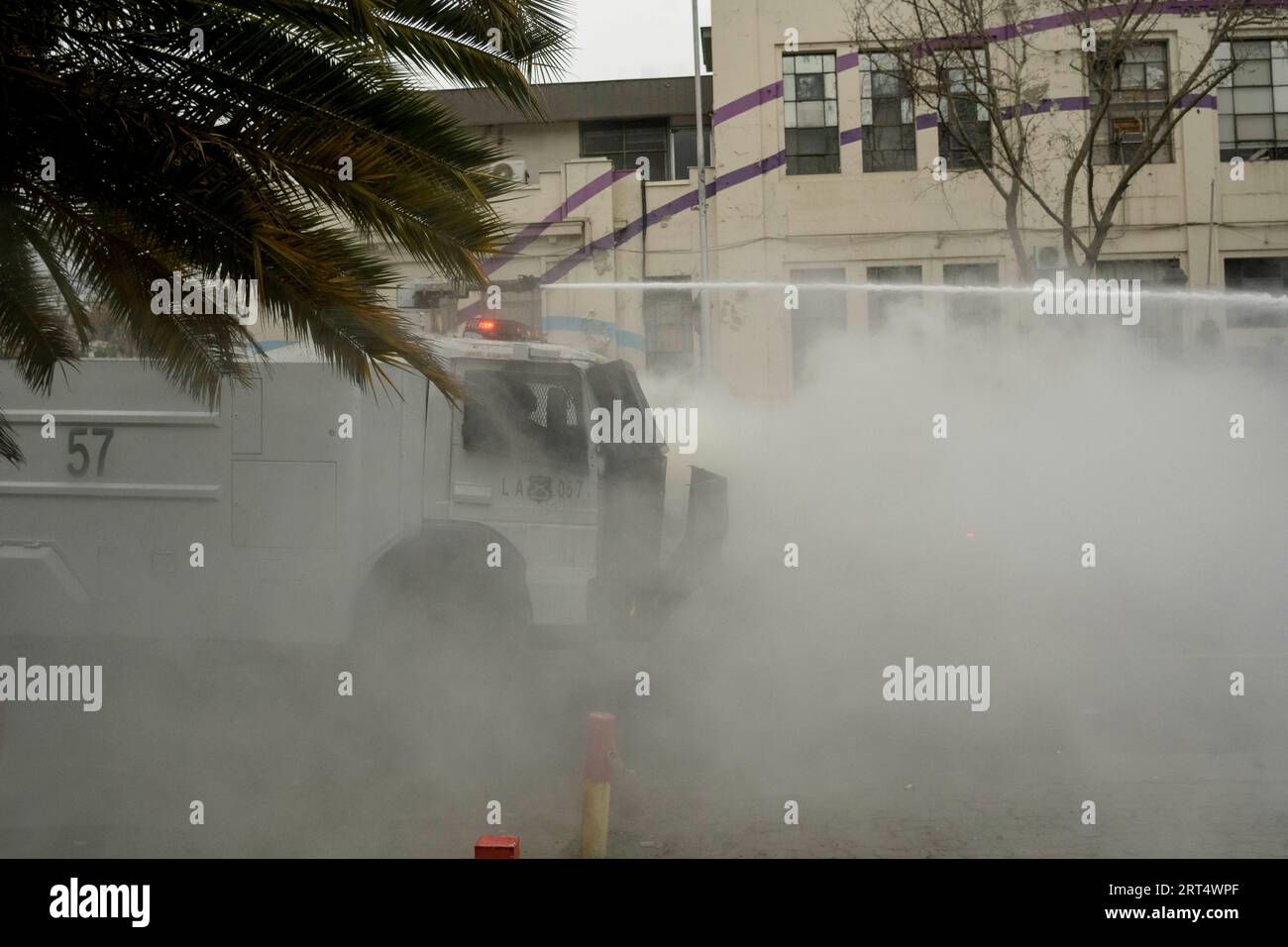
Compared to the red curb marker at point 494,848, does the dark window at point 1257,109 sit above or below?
above

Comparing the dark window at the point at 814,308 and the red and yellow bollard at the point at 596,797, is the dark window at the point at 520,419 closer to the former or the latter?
the red and yellow bollard at the point at 596,797

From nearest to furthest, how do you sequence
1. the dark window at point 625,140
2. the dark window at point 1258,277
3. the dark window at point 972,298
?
1. the dark window at point 972,298
2. the dark window at point 1258,277
3. the dark window at point 625,140

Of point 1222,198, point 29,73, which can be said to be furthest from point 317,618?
point 1222,198

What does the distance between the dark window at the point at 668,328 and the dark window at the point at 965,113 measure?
394cm

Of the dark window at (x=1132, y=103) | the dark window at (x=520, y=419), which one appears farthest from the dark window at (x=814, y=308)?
the dark window at (x=520, y=419)

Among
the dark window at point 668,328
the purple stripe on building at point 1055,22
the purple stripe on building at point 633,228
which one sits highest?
the purple stripe on building at point 1055,22

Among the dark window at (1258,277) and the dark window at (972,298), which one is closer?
the dark window at (972,298)

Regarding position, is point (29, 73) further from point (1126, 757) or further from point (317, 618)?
point (1126, 757)

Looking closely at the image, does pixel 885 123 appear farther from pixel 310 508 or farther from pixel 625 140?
pixel 310 508

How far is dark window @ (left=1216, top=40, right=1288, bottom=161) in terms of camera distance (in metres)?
14.8

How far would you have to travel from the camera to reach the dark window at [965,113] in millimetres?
12172

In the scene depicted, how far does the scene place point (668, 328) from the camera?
1541 cm

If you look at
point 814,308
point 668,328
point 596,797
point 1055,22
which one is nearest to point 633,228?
point 668,328

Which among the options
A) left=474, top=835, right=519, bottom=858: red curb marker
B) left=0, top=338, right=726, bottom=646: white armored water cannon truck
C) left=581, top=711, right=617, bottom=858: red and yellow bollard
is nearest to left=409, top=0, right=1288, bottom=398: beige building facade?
left=0, top=338, right=726, bottom=646: white armored water cannon truck
